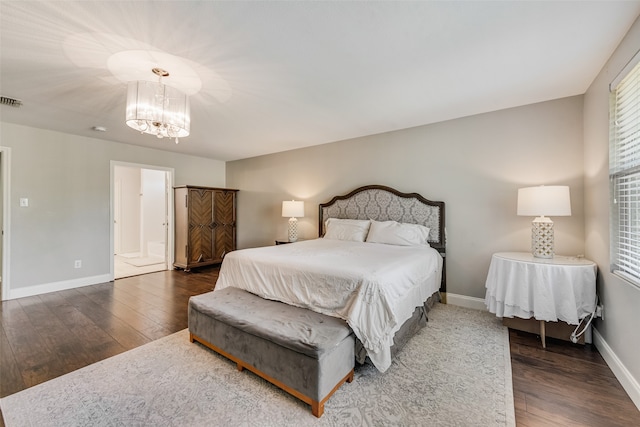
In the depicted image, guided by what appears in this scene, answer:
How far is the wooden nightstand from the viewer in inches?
87.4

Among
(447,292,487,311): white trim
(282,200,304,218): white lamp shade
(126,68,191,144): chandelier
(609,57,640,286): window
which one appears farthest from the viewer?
(282,200,304,218): white lamp shade

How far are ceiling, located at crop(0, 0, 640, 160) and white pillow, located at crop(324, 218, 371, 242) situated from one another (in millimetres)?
1505

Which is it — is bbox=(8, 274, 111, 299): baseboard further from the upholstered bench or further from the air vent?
the upholstered bench

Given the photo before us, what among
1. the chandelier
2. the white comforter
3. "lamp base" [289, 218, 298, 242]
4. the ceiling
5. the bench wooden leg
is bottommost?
the bench wooden leg

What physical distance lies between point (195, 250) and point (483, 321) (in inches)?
188

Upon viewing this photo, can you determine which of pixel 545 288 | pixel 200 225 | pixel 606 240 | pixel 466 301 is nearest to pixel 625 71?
pixel 606 240

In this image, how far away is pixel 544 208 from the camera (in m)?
2.44

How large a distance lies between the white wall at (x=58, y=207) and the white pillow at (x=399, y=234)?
14.6 ft

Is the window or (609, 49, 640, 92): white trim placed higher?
(609, 49, 640, 92): white trim


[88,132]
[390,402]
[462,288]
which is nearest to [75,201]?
[88,132]

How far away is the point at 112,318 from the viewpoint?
2926 mm

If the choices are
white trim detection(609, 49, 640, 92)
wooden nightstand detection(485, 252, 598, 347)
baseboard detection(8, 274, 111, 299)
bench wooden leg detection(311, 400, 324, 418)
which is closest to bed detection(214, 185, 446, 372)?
bench wooden leg detection(311, 400, 324, 418)

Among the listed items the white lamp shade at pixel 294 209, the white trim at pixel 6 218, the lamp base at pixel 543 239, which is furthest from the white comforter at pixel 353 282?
the white trim at pixel 6 218

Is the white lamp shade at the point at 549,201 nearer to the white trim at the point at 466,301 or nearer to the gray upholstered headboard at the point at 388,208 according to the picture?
the gray upholstered headboard at the point at 388,208
